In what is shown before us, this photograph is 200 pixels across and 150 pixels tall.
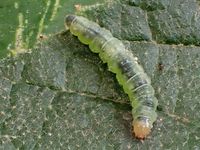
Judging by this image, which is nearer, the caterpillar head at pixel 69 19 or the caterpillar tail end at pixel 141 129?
the caterpillar tail end at pixel 141 129

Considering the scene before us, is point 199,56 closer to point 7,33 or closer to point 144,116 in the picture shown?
point 144,116

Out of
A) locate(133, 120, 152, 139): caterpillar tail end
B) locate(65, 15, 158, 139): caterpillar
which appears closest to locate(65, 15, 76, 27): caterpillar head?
locate(65, 15, 158, 139): caterpillar

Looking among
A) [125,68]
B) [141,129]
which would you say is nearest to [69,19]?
[125,68]

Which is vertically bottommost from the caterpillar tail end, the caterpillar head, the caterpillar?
the caterpillar tail end

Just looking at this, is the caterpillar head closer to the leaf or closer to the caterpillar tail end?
the leaf

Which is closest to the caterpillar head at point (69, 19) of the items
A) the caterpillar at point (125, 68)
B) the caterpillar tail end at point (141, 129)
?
the caterpillar at point (125, 68)

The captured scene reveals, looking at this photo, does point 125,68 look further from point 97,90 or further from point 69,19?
point 69,19

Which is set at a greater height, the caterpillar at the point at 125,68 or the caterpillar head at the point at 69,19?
the caterpillar head at the point at 69,19

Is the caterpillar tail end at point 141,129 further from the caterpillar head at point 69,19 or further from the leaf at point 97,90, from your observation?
the caterpillar head at point 69,19
